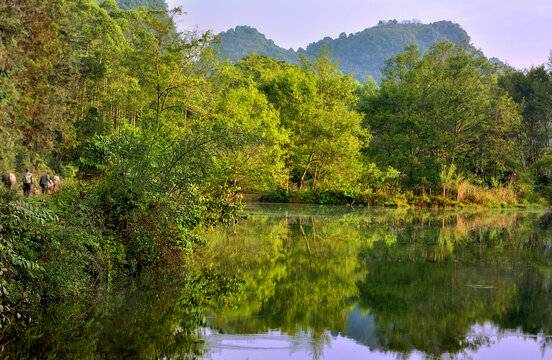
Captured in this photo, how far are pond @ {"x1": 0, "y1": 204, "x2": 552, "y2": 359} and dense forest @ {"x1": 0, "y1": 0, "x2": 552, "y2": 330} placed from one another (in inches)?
29.3

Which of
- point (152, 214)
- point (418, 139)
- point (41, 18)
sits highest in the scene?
point (41, 18)

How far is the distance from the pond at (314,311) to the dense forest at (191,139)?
2.44 ft

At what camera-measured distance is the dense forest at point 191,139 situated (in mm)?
9195

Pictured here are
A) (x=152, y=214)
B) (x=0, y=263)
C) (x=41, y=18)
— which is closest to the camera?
(x=0, y=263)

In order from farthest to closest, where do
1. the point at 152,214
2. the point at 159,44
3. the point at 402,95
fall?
the point at 402,95 < the point at 159,44 < the point at 152,214

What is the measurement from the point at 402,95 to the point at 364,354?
1741 inches

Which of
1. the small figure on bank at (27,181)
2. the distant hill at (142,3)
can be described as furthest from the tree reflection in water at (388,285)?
the distant hill at (142,3)

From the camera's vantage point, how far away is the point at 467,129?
4591cm

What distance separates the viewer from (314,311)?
7.51m

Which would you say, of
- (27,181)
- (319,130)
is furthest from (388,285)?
(319,130)

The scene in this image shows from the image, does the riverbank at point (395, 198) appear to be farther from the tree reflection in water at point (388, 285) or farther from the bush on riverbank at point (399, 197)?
the tree reflection in water at point (388, 285)

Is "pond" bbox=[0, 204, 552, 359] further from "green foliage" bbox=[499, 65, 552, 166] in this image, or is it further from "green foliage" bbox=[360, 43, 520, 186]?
"green foliage" bbox=[499, 65, 552, 166]

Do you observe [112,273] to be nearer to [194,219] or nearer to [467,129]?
[194,219]

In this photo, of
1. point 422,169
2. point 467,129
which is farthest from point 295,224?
point 467,129
